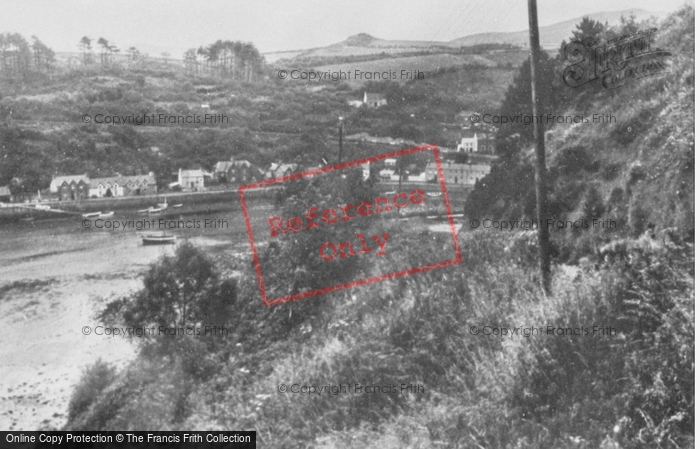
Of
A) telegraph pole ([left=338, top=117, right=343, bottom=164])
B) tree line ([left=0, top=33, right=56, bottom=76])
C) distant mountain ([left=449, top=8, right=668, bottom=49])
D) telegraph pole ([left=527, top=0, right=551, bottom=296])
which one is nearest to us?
telegraph pole ([left=527, top=0, right=551, bottom=296])

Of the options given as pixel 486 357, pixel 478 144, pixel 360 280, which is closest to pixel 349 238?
pixel 360 280

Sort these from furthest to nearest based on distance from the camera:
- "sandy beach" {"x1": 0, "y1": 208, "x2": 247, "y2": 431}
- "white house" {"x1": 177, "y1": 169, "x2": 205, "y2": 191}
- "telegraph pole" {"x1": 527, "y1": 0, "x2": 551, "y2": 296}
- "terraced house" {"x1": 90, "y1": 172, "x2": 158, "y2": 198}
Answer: "white house" {"x1": 177, "y1": 169, "x2": 205, "y2": 191} < "terraced house" {"x1": 90, "y1": 172, "x2": 158, "y2": 198} < "sandy beach" {"x1": 0, "y1": 208, "x2": 247, "y2": 431} < "telegraph pole" {"x1": 527, "y1": 0, "x2": 551, "y2": 296}

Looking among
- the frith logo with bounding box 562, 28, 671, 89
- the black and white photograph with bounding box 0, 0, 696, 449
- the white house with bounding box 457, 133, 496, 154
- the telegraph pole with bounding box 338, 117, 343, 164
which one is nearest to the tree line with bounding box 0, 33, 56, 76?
the black and white photograph with bounding box 0, 0, 696, 449

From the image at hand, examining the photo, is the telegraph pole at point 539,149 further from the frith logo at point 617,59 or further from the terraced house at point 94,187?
the terraced house at point 94,187

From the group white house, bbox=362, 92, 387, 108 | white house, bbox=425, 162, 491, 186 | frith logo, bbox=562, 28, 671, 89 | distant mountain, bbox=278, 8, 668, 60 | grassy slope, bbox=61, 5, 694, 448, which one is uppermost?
distant mountain, bbox=278, 8, 668, 60

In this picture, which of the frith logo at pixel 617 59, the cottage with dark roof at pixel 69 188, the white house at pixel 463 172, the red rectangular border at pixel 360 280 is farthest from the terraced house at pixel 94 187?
the frith logo at pixel 617 59

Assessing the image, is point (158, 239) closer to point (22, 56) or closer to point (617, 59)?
point (22, 56)

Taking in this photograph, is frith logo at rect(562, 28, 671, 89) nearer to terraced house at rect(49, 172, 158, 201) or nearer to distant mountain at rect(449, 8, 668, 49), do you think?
distant mountain at rect(449, 8, 668, 49)

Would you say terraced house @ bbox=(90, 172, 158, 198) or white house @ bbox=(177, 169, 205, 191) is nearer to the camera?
terraced house @ bbox=(90, 172, 158, 198)
